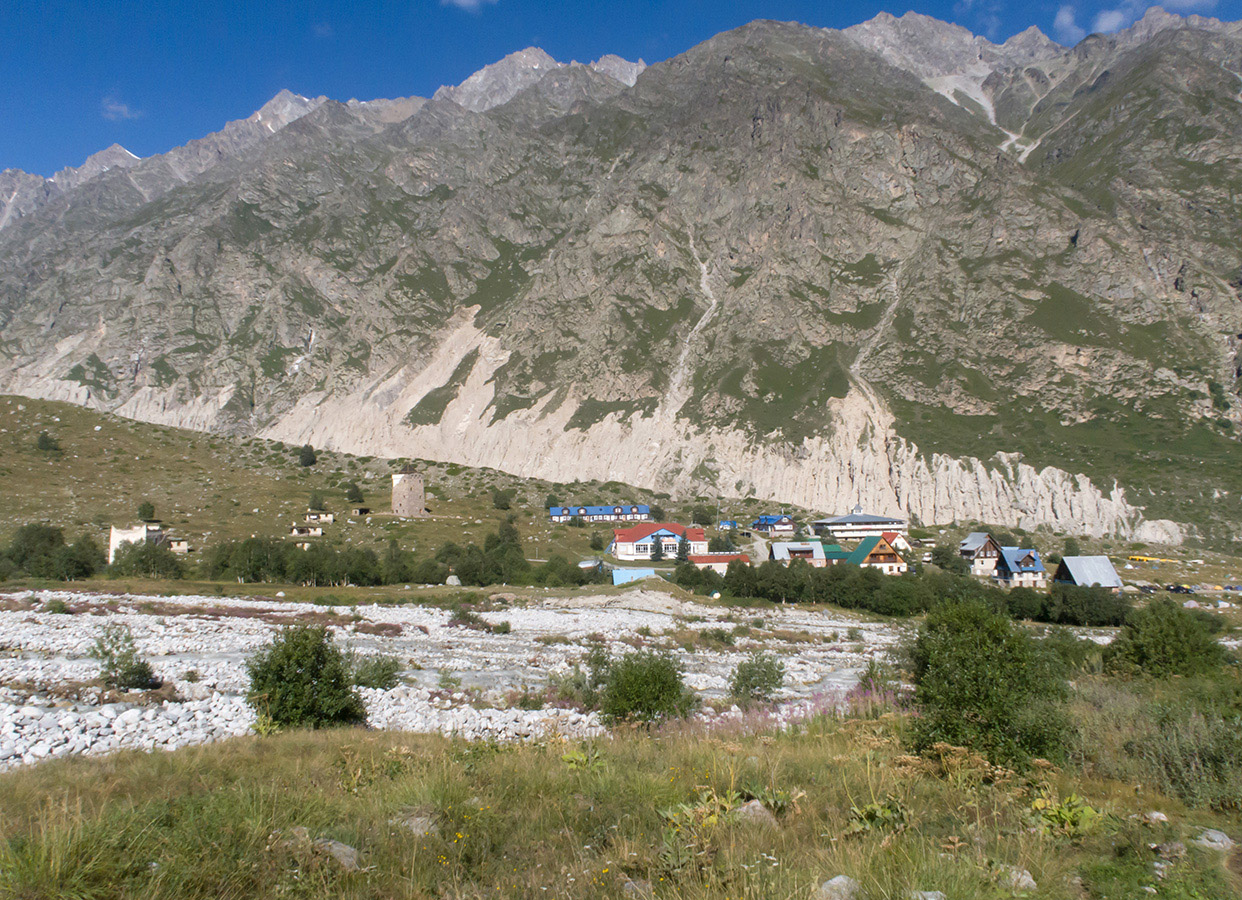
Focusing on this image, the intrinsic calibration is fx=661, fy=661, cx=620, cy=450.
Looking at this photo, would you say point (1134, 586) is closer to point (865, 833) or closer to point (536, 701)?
point (536, 701)

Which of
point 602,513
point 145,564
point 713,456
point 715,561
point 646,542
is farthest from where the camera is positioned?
point 713,456

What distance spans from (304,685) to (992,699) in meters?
11.0

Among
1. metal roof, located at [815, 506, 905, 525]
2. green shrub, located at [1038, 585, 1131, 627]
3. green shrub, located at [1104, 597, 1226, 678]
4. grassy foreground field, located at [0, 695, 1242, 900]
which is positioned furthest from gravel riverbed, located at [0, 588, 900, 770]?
metal roof, located at [815, 506, 905, 525]

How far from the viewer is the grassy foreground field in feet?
14.1

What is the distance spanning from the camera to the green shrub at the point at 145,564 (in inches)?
1778

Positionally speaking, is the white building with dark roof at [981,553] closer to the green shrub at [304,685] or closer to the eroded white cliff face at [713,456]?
the eroded white cliff face at [713,456]

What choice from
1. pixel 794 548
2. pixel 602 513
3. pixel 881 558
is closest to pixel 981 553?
pixel 881 558

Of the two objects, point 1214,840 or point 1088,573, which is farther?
point 1088,573

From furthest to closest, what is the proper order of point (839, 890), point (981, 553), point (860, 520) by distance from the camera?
point (860, 520) → point (981, 553) → point (839, 890)

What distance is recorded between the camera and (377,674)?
632 inches

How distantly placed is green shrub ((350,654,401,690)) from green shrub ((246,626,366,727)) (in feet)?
9.69

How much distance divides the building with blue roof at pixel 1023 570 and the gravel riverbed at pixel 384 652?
27130 millimetres

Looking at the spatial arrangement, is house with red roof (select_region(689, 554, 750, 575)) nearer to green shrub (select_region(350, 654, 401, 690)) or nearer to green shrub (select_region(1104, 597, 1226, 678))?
green shrub (select_region(1104, 597, 1226, 678))

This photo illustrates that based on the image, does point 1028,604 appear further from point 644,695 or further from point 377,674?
point 377,674
